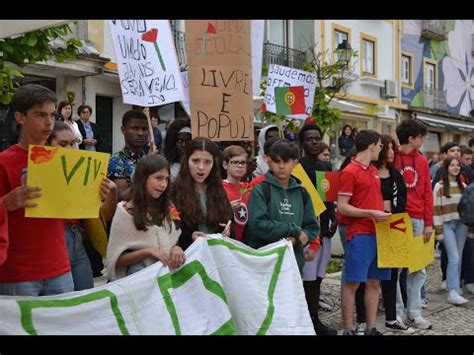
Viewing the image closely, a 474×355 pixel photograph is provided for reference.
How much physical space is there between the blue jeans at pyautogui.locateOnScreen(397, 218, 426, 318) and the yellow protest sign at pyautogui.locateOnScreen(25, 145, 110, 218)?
145 inches

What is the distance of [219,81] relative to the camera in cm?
546

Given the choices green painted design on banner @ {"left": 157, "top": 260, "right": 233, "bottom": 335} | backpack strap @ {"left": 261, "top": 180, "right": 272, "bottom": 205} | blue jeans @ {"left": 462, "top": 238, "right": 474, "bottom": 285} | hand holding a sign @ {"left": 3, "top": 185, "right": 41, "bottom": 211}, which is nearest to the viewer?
hand holding a sign @ {"left": 3, "top": 185, "right": 41, "bottom": 211}

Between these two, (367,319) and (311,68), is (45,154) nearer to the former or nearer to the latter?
(367,319)

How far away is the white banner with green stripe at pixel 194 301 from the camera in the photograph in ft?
11.3

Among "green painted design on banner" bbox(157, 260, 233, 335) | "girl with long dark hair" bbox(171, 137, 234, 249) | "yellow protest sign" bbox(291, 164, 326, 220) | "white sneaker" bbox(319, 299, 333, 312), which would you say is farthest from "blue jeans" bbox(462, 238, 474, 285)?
"green painted design on banner" bbox(157, 260, 233, 335)

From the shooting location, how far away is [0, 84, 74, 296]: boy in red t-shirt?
331 centimetres

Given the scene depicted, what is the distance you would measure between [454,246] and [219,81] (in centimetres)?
359

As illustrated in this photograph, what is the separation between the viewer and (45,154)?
326 cm

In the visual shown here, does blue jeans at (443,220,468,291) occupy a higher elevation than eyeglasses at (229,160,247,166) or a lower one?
lower

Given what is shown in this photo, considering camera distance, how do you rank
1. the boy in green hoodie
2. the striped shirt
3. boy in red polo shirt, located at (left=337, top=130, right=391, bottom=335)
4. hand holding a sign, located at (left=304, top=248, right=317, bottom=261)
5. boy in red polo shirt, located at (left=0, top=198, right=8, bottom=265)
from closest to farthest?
boy in red polo shirt, located at (left=0, top=198, right=8, bottom=265) < the boy in green hoodie < hand holding a sign, located at (left=304, top=248, right=317, bottom=261) < boy in red polo shirt, located at (left=337, top=130, right=391, bottom=335) < the striped shirt

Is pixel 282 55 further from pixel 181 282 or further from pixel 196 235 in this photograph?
pixel 181 282

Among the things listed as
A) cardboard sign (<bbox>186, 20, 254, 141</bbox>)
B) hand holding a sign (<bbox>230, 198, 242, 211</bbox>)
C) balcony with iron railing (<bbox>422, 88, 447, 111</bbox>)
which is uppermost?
balcony with iron railing (<bbox>422, 88, 447, 111</bbox>)

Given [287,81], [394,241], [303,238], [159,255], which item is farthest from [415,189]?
[287,81]

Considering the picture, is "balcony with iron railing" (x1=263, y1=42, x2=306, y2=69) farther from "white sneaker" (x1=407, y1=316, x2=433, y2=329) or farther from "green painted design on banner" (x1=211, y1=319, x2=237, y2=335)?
"green painted design on banner" (x1=211, y1=319, x2=237, y2=335)
